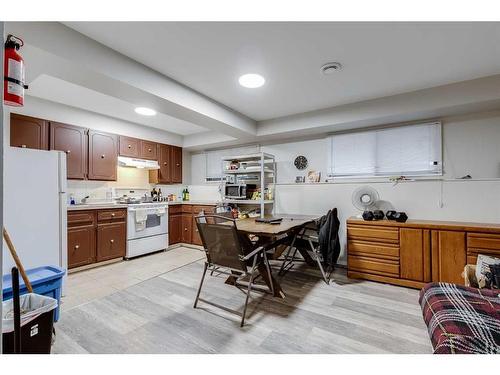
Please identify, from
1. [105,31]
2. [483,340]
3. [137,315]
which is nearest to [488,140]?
[483,340]

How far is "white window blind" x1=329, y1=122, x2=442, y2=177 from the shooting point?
300 cm

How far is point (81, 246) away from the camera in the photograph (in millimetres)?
3256

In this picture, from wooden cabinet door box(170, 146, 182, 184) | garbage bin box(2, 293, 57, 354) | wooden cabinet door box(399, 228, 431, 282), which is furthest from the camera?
wooden cabinet door box(170, 146, 182, 184)

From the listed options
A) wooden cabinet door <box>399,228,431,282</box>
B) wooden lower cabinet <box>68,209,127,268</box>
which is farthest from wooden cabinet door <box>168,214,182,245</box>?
wooden cabinet door <box>399,228,431,282</box>

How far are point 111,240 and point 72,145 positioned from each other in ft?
4.93

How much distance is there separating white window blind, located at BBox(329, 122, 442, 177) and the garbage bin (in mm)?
3537

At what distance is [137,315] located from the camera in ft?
6.98

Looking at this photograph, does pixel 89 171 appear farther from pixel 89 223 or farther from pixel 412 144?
pixel 412 144

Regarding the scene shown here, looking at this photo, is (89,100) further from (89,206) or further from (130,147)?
(89,206)

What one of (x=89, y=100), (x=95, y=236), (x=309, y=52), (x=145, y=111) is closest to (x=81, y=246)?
(x=95, y=236)

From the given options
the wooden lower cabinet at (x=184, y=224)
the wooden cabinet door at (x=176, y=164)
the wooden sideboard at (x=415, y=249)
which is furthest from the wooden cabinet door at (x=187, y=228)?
the wooden sideboard at (x=415, y=249)

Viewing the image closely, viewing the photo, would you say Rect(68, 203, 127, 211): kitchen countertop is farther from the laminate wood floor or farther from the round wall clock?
the round wall clock

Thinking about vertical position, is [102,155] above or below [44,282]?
above

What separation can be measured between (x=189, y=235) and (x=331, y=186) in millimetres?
2876
